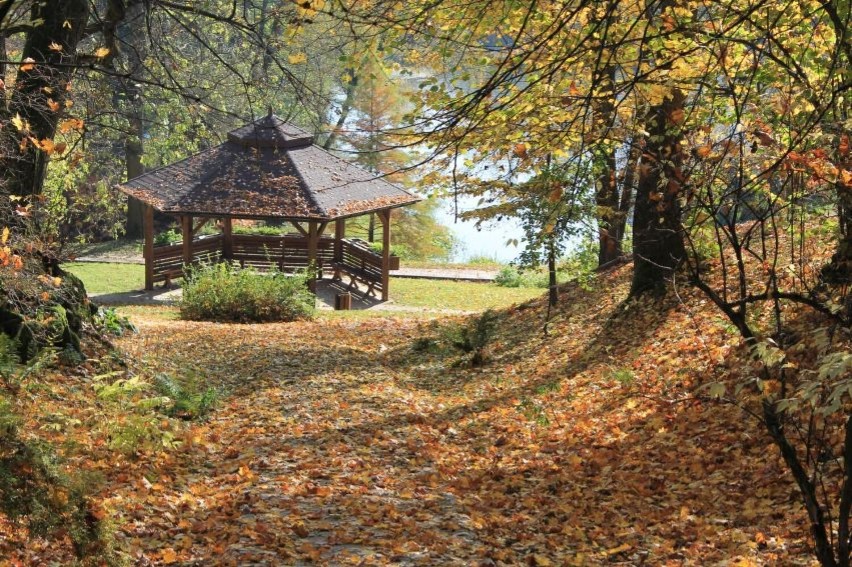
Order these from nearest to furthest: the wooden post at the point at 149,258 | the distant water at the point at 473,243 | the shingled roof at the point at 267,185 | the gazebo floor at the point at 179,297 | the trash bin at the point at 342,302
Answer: the trash bin at the point at 342,302, the gazebo floor at the point at 179,297, the shingled roof at the point at 267,185, the wooden post at the point at 149,258, the distant water at the point at 473,243

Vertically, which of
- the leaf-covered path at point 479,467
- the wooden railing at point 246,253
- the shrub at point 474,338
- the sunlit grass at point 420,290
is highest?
the wooden railing at point 246,253

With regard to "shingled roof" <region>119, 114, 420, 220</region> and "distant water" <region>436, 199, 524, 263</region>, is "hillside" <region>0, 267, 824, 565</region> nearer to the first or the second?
"shingled roof" <region>119, 114, 420, 220</region>

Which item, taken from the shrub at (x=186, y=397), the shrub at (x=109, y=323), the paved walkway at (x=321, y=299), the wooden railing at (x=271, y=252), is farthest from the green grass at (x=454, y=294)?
the shrub at (x=186, y=397)

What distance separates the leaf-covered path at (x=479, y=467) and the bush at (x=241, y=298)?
5423mm

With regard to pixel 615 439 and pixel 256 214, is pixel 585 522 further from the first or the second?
pixel 256 214

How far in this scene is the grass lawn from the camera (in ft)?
73.2

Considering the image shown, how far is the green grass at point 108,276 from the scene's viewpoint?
22.8m

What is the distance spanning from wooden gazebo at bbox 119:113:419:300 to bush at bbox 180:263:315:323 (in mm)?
4048

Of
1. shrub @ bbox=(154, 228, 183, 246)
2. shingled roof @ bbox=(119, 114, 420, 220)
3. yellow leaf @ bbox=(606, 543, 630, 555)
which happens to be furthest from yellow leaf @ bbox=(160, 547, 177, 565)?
shrub @ bbox=(154, 228, 183, 246)

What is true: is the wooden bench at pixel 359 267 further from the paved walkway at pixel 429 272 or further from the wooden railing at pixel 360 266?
the paved walkway at pixel 429 272

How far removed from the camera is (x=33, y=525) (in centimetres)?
423

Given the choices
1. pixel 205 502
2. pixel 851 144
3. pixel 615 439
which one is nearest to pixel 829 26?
pixel 851 144

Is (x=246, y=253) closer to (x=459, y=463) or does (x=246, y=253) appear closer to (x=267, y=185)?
(x=267, y=185)

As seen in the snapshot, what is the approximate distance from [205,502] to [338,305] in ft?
49.8
